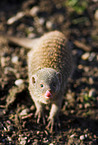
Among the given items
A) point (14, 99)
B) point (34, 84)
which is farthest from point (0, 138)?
point (34, 84)

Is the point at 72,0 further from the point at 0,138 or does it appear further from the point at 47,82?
the point at 0,138

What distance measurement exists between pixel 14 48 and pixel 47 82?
223 cm

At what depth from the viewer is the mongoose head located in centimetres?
292

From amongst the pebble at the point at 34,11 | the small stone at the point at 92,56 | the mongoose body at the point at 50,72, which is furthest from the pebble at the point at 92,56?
the pebble at the point at 34,11

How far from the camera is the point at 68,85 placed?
14.2ft

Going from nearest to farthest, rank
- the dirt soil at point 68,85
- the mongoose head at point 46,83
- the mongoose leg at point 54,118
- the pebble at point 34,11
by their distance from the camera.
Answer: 1. the mongoose head at point 46,83
2. the dirt soil at point 68,85
3. the mongoose leg at point 54,118
4. the pebble at point 34,11

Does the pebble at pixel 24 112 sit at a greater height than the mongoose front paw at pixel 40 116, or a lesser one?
greater

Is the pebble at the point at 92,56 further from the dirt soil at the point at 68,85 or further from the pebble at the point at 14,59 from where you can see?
the pebble at the point at 14,59

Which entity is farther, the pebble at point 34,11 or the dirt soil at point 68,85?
the pebble at point 34,11

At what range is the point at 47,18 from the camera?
5.48 meters

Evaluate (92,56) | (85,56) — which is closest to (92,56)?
(92,56)

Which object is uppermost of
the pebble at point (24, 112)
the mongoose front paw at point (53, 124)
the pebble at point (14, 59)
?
the pebble at point (14, 59)

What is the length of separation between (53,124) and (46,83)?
3.43ft

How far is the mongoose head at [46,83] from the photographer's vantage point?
2.92 m
